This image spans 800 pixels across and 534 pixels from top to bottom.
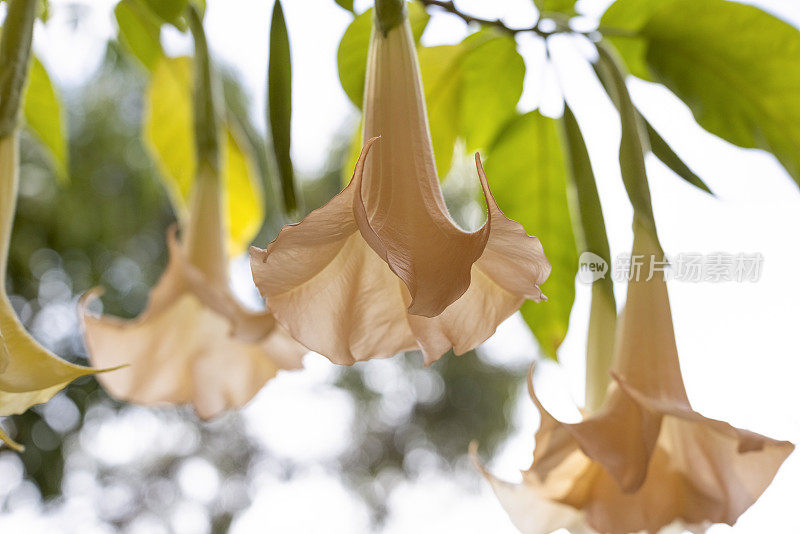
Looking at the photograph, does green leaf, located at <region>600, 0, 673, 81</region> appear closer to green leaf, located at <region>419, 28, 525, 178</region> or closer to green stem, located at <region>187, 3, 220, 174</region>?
green leaf, located at <region>419, 28, 525, 178</region>

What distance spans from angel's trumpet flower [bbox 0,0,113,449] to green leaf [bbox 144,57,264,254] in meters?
0.18

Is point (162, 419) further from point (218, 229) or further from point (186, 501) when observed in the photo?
point (218, 229)

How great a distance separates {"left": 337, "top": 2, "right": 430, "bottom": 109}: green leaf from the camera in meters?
0.27

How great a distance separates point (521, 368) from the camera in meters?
4.79

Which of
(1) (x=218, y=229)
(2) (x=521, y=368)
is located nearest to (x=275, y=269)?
(1) (x=218, y=229)

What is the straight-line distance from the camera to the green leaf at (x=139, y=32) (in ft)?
1.07

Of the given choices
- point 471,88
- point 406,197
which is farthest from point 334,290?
point 471,88

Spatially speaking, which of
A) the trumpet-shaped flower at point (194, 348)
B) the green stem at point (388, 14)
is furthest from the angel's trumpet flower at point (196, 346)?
the green stem at point (388, 14)

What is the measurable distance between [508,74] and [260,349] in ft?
0.48

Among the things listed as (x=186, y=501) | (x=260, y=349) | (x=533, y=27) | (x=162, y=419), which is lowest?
(x=186, y=501)

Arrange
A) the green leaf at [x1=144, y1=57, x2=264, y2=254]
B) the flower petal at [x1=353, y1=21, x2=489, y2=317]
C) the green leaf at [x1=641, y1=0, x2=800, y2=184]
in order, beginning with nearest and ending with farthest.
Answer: the flower petal at [x1=353, y1=21, x2=489, y2=317]
the green leaf at [x1=641, y1=0, x2=800, y2=184]
the green leaf at [x1=144, y1=57, x2=264, y2=254]

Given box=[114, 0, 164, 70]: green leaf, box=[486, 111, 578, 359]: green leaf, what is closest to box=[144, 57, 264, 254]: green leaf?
box=[114, 0, 164, 70]: green leaf

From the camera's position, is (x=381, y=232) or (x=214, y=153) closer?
(x=381, y=232)

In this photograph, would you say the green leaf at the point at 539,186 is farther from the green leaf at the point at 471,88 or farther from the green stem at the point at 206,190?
the green stem at the point at 206,190
